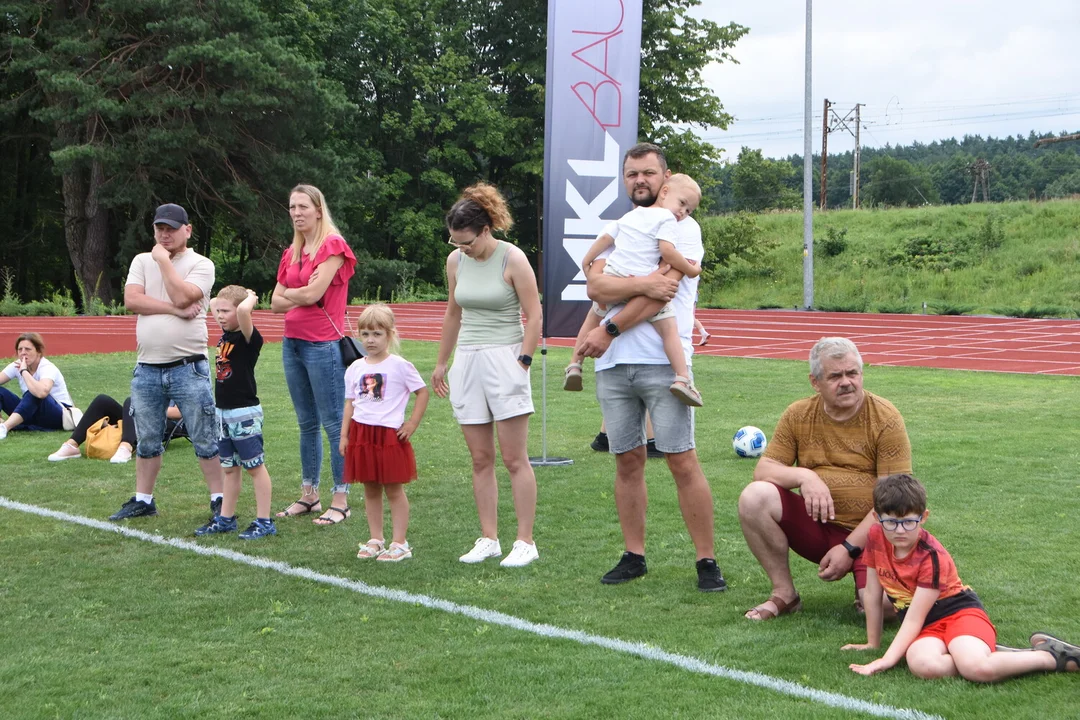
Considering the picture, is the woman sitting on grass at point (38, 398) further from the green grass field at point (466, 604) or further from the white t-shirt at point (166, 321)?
the white t-shirt at point (166, 321)

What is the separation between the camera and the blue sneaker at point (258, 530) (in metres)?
6.32

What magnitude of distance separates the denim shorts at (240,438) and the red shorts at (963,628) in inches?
150

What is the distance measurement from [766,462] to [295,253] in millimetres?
3281

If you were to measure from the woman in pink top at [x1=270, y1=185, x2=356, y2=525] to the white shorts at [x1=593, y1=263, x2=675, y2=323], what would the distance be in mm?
1820

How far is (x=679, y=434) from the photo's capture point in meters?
5.07

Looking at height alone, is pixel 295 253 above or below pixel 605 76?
below

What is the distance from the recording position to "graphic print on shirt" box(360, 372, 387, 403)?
19.2ft

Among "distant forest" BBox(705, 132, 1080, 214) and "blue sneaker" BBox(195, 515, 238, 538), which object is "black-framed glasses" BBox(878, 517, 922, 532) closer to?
"blue sneaker" BBox(195, 515, 238, 538)

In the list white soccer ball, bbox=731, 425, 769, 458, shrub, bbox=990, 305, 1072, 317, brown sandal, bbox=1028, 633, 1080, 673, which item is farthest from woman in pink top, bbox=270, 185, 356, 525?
shrub, bbox=990, 305, 1072, 317

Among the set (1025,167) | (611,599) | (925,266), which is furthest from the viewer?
(1025,167)

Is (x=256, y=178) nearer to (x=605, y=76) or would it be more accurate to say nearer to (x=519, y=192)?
(x=519, y=192)

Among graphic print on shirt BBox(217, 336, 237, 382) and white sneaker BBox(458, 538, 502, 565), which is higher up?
graphic print on shirt BBox(217, 336, 237, 382)

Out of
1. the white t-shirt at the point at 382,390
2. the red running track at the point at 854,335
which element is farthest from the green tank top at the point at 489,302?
the red running track at the point at 854,335

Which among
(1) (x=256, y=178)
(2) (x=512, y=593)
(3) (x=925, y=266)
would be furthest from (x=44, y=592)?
(3) (x=925, y=266)
